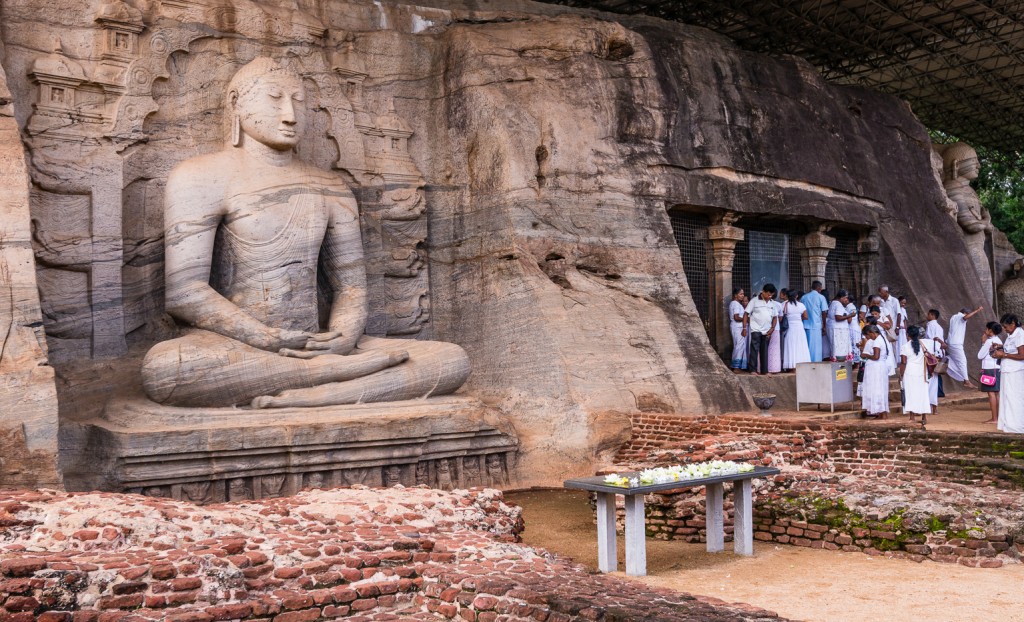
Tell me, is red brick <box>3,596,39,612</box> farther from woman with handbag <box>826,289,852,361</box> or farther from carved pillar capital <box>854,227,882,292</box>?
carved pillar capital <box>854,227,882,292</box>

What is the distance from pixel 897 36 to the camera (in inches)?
812

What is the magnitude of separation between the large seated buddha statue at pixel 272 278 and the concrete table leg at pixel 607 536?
335cm

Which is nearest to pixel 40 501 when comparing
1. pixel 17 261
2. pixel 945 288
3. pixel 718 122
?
pixel 17 261

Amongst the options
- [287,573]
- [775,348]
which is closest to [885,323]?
[775,348]

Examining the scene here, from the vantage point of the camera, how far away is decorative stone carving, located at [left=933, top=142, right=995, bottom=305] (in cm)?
1911

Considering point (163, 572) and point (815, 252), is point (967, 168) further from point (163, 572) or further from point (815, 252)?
point (163, 572)

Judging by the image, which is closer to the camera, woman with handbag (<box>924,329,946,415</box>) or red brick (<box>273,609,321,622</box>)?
red brick (<box>273,609,321,622</box>)

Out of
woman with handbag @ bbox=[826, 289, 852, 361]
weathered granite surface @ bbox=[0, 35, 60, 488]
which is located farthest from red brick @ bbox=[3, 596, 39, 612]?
woman with handbag @ bbox=[826, 289, 852, 361]

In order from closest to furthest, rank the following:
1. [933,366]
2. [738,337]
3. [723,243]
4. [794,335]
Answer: [933,366], [738,337], [794,335], [723,243]

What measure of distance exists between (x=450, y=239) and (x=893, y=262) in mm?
7420

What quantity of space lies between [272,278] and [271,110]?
1.69 m

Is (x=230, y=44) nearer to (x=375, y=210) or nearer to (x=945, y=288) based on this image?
(x=375, y=210)

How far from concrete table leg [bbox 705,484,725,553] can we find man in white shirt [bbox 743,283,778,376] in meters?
5.75

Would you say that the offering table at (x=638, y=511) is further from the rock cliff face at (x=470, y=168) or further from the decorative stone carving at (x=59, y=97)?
the decorative stone carving at (x=59, y=97)
